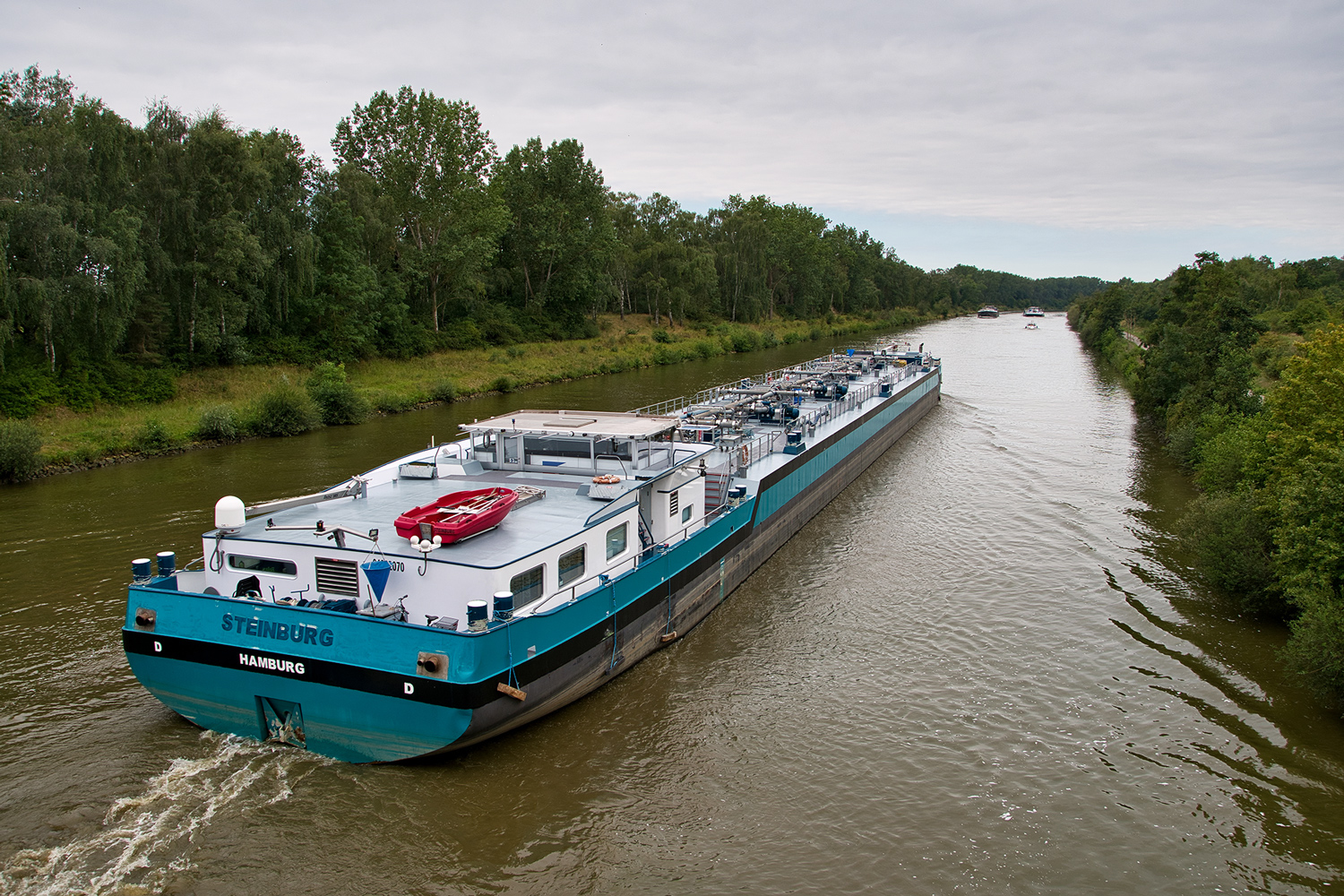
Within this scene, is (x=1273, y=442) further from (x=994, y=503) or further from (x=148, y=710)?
(x=148, y=710)

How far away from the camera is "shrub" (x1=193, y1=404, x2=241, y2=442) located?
115ft

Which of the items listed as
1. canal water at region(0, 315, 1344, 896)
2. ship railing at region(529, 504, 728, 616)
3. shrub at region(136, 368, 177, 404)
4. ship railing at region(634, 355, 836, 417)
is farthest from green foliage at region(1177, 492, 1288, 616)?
shrub at region(136, 368, 177, 404)

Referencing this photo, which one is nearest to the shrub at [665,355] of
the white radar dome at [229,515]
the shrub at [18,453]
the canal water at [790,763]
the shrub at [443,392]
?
the shrub at [443,392]

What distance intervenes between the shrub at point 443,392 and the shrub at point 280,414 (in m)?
10.2

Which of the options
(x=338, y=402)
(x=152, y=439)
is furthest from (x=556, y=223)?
(x=152, y=439)

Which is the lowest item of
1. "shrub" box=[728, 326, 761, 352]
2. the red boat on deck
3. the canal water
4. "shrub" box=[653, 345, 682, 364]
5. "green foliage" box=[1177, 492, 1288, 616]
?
the canal water

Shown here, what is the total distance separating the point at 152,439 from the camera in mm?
32781

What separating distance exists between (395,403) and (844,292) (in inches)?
4101

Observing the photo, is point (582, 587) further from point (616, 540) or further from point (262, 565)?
point (262, 565)

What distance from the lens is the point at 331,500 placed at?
1575 centimetres

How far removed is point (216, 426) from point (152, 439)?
2.65 meters

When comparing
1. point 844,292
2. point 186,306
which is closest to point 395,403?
point 186,306

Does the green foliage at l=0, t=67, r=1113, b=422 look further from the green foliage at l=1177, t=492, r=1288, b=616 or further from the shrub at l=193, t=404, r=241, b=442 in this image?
the green foliage at l=1177, t=492, r=1288, b=616

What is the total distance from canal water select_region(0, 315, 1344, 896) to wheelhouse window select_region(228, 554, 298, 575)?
261 centimetres
